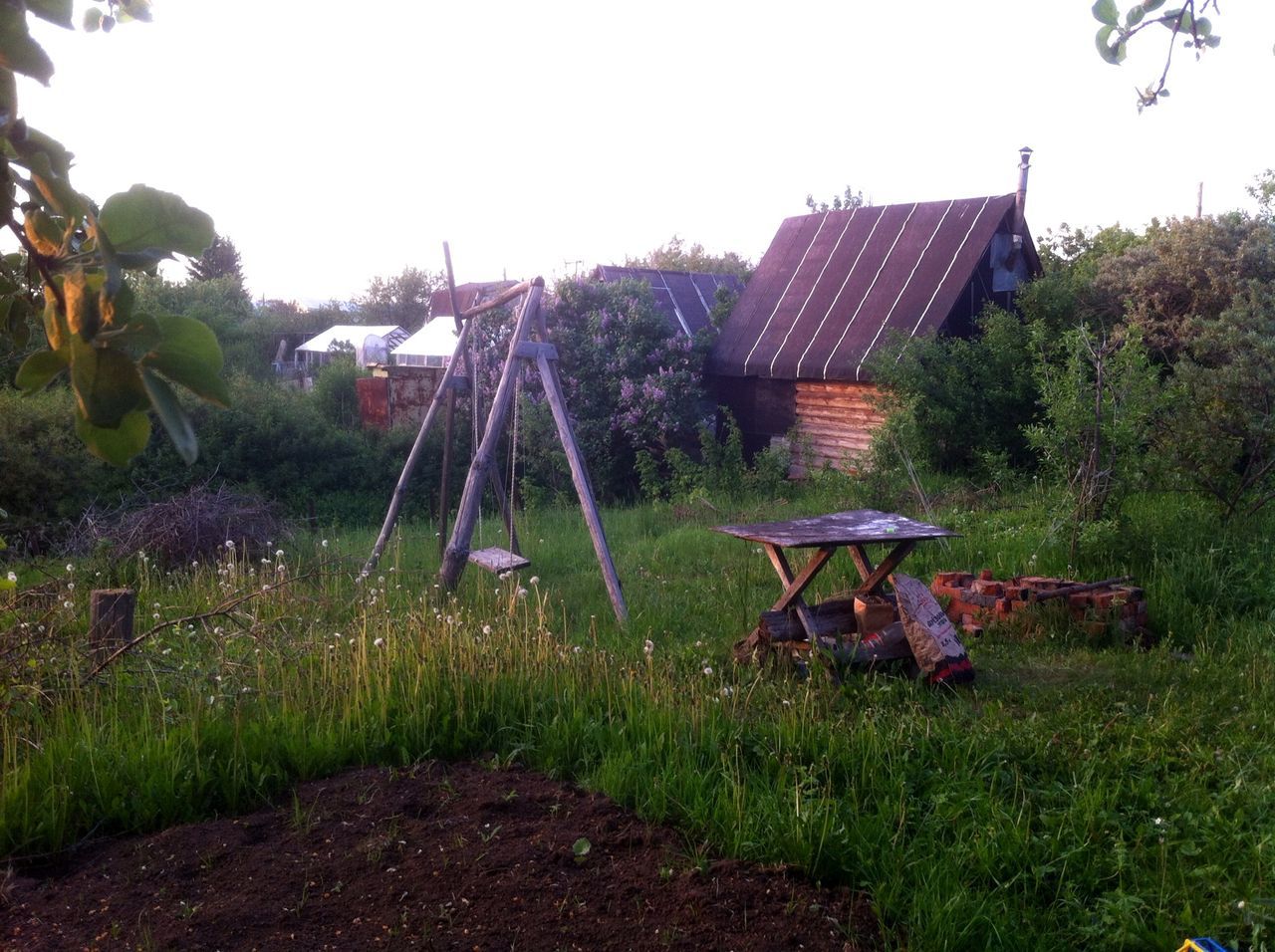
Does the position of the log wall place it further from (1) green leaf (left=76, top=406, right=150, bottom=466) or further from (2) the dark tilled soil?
(1) green leaf (left=76, top=406, right=150, bottom=466)

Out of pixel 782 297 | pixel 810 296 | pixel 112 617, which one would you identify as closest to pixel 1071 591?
pixel 112 617

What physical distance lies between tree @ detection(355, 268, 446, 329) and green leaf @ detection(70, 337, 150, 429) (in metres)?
46.6

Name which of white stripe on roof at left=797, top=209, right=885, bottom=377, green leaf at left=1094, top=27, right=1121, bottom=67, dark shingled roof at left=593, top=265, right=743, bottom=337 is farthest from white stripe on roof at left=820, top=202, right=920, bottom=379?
green leaf at left=1094, top=27, right=1121, bottom=67

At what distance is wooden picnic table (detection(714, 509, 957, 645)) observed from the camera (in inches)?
229

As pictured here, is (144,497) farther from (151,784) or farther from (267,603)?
(151,784)

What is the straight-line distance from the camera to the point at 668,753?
420 cm

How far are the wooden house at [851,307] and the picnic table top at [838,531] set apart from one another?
19.9ft

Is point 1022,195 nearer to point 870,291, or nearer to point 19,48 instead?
point 870,291

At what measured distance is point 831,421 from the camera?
47.2 feet

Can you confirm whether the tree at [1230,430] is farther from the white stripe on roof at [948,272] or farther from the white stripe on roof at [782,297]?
the white stripe on roof at [782,297]

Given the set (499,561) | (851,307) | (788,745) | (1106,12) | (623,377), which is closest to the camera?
(1106,12)

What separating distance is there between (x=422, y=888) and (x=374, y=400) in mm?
13749

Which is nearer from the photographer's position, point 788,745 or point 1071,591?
point 788,745

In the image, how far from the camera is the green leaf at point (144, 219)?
52.8 inches
